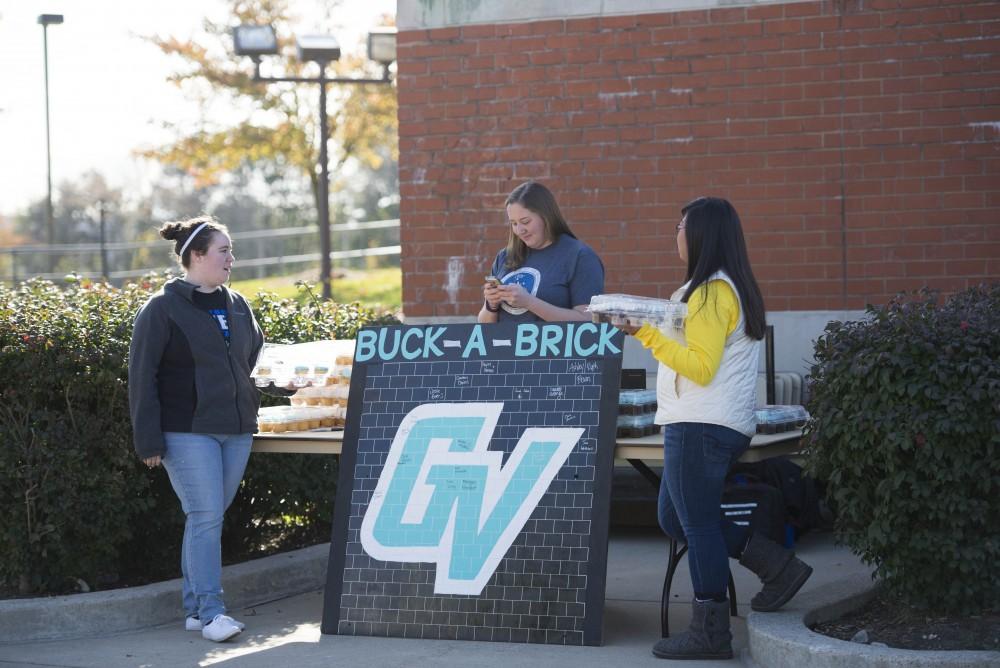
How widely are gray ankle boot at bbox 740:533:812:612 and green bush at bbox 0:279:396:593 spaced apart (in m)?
3.05

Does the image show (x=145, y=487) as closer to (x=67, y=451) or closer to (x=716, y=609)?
(x=67, y=451)

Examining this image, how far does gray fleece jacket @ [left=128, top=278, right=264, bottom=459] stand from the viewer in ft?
18.1

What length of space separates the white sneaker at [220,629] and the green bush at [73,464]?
83 centimetres

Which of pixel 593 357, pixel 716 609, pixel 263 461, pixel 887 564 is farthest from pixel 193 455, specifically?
pixel 887 564

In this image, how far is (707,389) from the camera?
16.1 ft

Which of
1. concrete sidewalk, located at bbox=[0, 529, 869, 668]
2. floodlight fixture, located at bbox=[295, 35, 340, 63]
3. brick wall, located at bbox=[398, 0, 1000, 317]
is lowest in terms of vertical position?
concrete sidewalk, located at bbox=[0, 529, 869, 668]

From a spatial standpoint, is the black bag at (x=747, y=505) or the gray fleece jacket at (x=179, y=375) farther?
the gray fleece jacket at (x=179, y=375)

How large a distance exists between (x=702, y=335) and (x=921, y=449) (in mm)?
928

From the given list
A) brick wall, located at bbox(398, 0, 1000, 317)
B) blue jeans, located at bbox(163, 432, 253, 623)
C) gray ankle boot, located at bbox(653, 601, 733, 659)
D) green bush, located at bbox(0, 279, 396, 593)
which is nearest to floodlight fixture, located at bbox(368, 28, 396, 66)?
brick wall, located at bbox(398, 0, 1000, 317)

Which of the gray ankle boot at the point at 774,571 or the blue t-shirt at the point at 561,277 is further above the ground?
the blue t-shirt at the point at 561,277

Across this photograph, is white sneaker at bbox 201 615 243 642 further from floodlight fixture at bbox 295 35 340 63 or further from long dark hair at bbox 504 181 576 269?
floodlight fixture at bbox 295 35 340 63

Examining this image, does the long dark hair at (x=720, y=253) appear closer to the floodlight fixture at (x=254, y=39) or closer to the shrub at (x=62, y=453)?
the shrub at (x=62, y=453)

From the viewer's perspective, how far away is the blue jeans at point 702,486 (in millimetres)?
4926

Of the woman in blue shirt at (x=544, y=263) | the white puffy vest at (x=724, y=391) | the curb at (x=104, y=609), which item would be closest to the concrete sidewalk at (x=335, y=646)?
the curb at (x=104, y=609)
